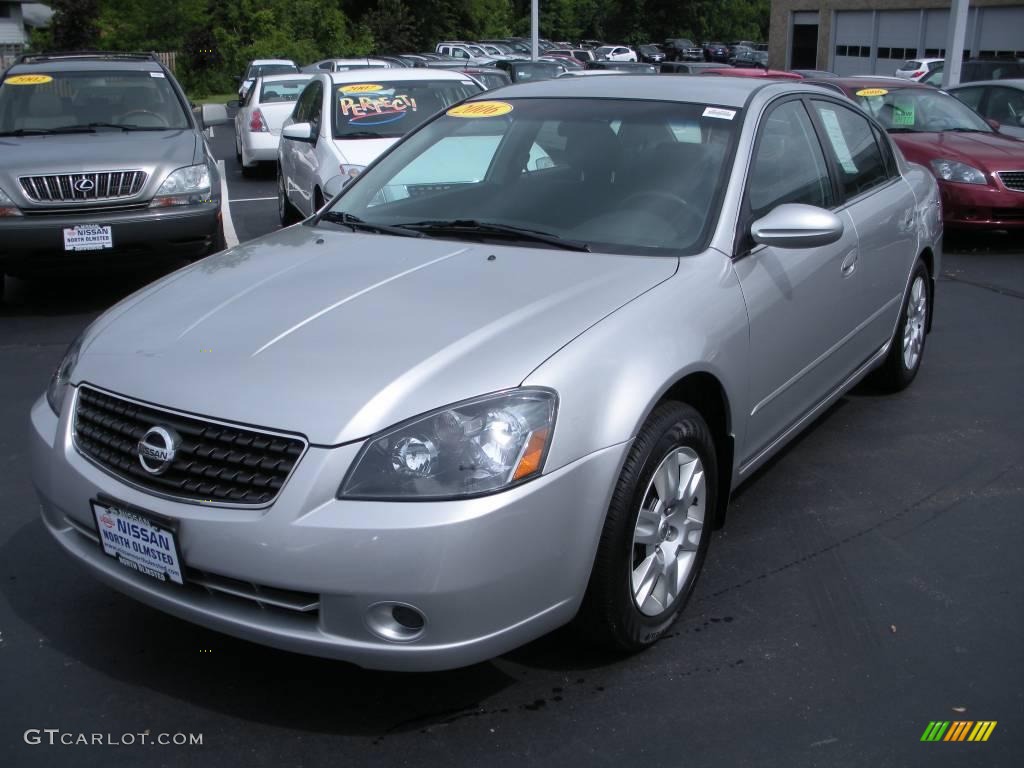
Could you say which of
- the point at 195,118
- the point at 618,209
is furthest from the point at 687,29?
the point at 618,209

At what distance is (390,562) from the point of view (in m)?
2.56

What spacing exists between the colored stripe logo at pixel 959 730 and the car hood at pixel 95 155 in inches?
239

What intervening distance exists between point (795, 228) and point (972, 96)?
10892mm

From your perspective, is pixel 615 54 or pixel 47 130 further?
pixel 615 54

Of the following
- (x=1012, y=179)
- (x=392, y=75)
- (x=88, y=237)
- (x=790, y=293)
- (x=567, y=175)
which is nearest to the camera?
(x=790, y=293)

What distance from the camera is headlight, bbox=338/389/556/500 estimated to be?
8.58ft

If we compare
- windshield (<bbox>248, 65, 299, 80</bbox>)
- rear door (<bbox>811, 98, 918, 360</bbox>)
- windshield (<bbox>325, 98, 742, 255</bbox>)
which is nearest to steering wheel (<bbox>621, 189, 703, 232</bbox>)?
windshield (<bbox>325, 98, 742, 255</bbox>)

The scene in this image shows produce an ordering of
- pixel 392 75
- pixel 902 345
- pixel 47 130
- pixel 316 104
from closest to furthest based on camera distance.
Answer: pixel 902 345, pixel 47 130, pixel 392 75, pixel 316 104

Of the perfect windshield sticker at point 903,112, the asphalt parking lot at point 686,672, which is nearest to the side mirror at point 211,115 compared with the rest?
the asphalt parking lot at point 686,672

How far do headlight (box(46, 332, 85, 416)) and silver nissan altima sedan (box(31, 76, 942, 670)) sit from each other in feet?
0.06

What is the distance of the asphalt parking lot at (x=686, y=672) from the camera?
2820 millimetres

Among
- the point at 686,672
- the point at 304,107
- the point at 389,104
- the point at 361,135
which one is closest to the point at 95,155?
the point at 361,135

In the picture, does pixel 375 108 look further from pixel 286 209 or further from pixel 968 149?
pixel 968 149

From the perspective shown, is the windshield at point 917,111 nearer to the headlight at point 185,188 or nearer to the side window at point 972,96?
the side window at point 972,96
